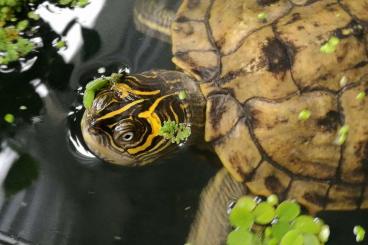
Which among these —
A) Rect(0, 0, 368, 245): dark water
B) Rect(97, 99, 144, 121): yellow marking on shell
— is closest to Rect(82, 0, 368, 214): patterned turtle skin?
Rect(97, 99, 144, 121): yellow marking on shell

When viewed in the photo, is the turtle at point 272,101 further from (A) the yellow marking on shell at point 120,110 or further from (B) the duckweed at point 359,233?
(B) the duckweed at point 359,233

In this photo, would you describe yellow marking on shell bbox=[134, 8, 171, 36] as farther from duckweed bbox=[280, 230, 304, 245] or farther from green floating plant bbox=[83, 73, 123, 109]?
duckweed bbox=[280, 230, 304, 245]

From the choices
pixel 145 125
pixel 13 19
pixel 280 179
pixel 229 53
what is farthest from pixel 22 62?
pixel 280 179

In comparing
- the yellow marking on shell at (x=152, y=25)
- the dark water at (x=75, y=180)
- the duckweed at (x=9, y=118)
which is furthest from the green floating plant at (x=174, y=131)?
the duckweed at (x=9, y=118)

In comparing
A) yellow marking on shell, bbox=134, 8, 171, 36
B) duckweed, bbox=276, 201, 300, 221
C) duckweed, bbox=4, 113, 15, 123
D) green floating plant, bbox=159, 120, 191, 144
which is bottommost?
duckweed, bbox=276, 201, 300, 221

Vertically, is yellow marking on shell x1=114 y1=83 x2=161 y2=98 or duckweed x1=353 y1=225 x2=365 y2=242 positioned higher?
yellow marking on shell x1=114 y1=83 x2=161 y2=98

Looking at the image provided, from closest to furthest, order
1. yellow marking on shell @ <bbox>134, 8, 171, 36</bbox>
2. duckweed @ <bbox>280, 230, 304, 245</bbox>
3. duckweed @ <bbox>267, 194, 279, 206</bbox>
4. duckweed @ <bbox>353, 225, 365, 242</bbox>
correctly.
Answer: duckweed @ <bbox>280, 230, 304, 245</bbox>
duckweed @ <bbox>267, 194, 279, 206</bbox>
duckweed @ <bbox>353, 225, 365, 242</bbox>
yellow marking on shell @ <bbox>134, 8, 171, 36</bbox>

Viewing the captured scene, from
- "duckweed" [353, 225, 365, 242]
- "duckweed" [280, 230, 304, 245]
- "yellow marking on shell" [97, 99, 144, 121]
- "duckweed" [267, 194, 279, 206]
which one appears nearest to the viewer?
"yellow marking on shell" [97, 99, 144, 121]
